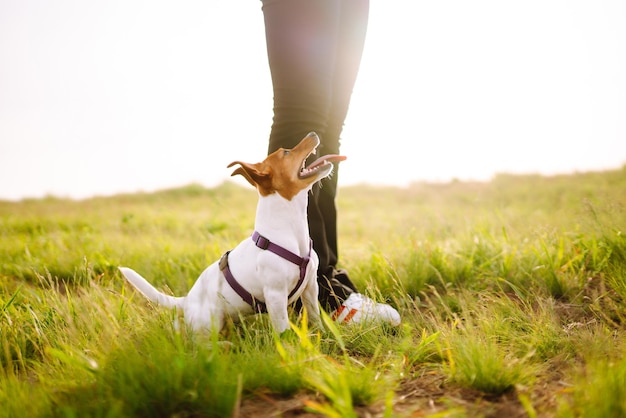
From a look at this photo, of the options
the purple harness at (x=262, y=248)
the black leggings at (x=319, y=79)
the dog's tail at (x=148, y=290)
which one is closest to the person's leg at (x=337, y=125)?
the black leggings at (x=319, y=79)

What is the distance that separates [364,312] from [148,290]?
1105mm

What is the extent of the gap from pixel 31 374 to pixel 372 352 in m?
1.49

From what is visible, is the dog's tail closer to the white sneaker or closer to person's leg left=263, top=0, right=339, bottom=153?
the white sneaker

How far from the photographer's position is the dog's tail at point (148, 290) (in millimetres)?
2309

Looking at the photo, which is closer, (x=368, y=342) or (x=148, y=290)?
(x=368, y=342)

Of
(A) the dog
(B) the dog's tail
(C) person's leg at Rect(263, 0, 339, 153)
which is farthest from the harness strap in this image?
(C) person's leg at Rect(263, 0, 339, 153)

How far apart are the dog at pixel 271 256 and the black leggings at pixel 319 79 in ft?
0.62

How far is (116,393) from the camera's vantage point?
137 cm

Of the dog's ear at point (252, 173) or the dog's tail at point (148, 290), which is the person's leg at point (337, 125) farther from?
the dog's tail at point (148, 290)

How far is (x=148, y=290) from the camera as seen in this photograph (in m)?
2.32

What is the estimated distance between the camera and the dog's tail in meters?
2.31

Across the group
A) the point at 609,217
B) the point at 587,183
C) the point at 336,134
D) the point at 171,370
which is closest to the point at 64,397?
the point at 171,370

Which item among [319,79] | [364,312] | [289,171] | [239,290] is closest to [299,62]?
[319,79]

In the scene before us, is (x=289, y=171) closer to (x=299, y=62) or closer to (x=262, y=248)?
(x=262, y=248)
